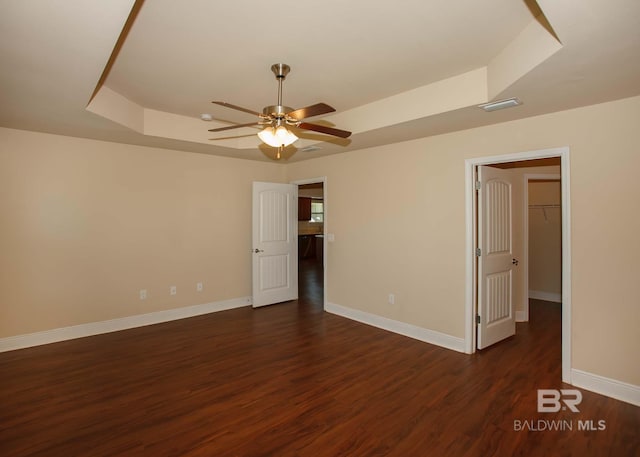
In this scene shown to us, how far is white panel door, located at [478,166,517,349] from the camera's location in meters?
3.71

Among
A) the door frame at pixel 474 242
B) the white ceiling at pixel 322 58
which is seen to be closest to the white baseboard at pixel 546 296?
the door frame at pixel 474 242

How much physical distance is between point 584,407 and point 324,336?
2583mm

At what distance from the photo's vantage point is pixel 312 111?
2.28 meters

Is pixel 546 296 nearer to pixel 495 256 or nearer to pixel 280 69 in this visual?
pixel 495 256

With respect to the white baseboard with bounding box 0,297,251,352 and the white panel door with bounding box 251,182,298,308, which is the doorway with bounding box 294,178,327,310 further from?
the white baseboard with bounding box 0,297,251,352

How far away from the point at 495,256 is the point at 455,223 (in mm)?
641

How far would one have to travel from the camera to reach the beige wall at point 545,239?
5895mm

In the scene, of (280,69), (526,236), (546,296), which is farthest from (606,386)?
(280,69)

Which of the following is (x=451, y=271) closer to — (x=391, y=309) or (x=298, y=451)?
(x=391, y=309)

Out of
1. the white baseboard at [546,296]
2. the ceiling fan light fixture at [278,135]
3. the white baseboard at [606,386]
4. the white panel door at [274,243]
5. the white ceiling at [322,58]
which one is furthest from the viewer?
the white baseboard at [546,296]

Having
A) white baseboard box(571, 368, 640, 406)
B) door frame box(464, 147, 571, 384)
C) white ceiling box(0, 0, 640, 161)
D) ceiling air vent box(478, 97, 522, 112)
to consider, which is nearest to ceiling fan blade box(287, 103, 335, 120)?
white ceiling box(0, 0, 640, 161)

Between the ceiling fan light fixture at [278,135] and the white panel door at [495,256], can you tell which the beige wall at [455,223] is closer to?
the white panel door at [495,256]

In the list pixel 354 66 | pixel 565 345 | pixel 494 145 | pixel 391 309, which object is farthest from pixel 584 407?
pixel 354 66

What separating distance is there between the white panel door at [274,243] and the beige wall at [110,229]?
31cm
